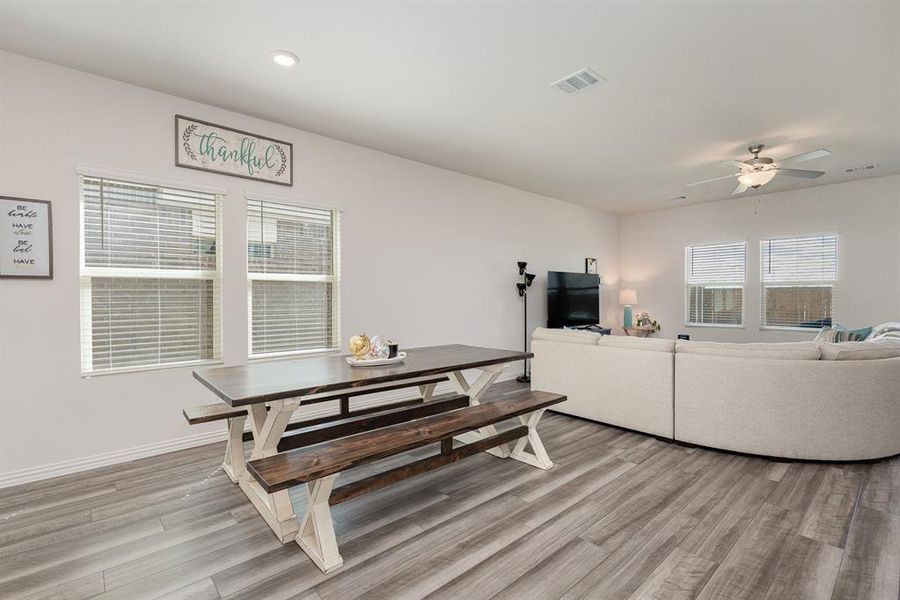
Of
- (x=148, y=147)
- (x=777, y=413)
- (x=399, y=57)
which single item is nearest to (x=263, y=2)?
(x=399, y=57)

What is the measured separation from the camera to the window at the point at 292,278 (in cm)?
365

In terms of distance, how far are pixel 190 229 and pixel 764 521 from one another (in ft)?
14.1

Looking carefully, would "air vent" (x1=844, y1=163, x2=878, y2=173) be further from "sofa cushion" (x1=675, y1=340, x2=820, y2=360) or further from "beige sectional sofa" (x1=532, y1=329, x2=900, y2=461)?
"sofa cushion" (x1=675, y1=340, x2=820, y2=360)

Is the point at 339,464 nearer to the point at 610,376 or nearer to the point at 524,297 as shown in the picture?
the point at 610,376

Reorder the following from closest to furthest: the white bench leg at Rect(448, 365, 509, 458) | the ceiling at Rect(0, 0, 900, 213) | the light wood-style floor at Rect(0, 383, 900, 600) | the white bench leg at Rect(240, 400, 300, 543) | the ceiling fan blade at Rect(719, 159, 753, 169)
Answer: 1. the light wood-style floor at Rect(0, 383, 900, 600)
2. the white bench leg at Rect(240, 400, 300, 543)
3. the ceiling at Rect(0, 0, 900, 213)
4. the white bench leg at Rect(448, 365, 509, 458)
5. the ceiling fan blade at Rect(719, 159, 753, 169)

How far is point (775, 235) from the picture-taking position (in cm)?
618

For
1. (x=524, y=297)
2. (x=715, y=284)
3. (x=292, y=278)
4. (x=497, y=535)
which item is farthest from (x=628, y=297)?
(x=497, y=535)

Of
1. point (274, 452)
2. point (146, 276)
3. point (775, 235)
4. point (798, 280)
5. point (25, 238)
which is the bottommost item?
point (274, 452)

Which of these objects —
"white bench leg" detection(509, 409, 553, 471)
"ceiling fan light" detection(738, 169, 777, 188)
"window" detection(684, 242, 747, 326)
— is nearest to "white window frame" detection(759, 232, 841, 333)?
"window" detection(684, 242, 747, 326)

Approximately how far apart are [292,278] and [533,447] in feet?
8.44

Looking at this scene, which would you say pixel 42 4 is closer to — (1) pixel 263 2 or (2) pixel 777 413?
(1) pixel 263 2

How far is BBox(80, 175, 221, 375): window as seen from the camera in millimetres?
2936

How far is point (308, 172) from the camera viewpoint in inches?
Result: 154

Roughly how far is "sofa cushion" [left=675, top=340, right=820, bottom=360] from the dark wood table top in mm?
1394
